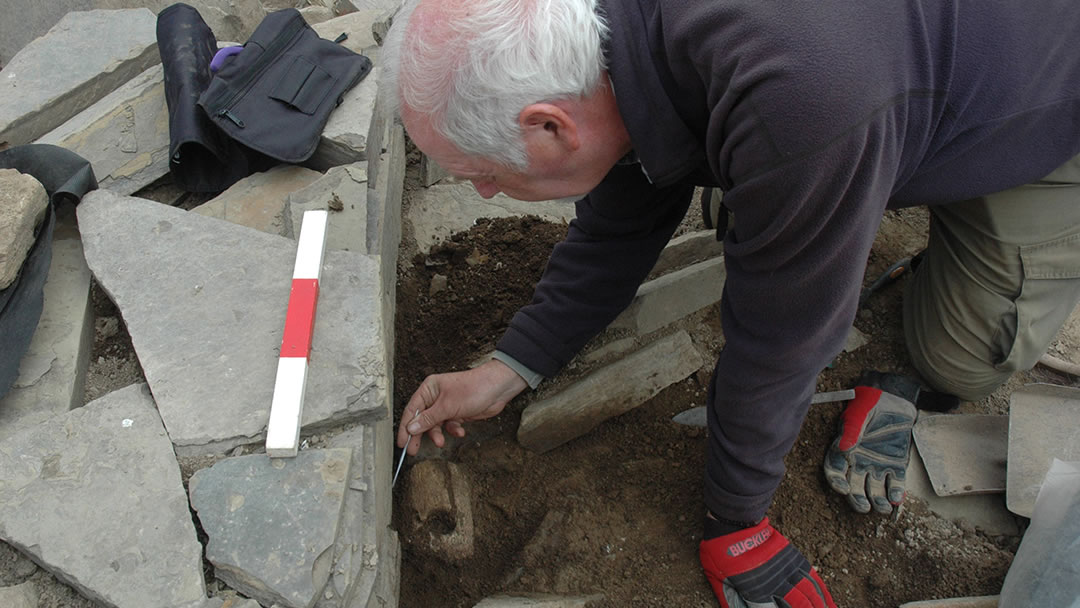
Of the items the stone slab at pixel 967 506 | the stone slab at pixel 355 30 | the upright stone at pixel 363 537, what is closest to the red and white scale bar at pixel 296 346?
the upright stone at pixel 363 537

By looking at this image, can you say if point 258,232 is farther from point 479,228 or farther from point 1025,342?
point 1025,342

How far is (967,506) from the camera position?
2494 millimetres

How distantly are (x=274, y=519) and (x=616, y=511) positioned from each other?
44.0 inches

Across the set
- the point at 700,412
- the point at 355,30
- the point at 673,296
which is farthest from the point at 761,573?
the point at 355,30

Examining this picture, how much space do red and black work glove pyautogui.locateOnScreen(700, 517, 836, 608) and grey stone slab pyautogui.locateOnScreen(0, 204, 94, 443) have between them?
1.80 metres

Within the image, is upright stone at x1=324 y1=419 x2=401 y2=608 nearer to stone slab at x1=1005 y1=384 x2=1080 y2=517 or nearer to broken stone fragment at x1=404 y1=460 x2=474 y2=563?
broken stone fragment at x1=404 y1=460 x2=474 y2=563

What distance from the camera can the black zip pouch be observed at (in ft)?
7.91

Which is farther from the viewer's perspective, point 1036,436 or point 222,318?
point 1036,436

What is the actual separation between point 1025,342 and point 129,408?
2.62 metres

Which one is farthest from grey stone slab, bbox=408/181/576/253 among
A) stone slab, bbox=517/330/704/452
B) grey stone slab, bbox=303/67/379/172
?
stone slab, bbox=517/330/704/452

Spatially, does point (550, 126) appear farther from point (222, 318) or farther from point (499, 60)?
point (222, 318)

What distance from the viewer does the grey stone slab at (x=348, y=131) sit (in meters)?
2.51

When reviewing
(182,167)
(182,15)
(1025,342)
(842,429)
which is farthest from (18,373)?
(1025,342)

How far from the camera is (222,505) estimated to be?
1656 millimetres
